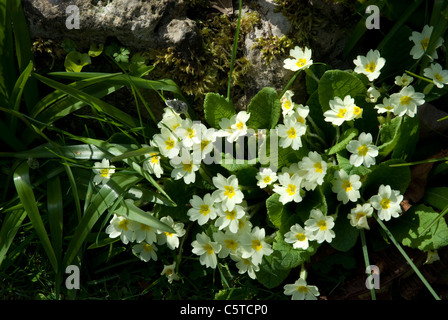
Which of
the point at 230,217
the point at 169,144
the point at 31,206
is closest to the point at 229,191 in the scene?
the point at 230,217

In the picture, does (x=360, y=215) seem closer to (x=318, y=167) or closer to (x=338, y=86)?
(x=318, y=167)

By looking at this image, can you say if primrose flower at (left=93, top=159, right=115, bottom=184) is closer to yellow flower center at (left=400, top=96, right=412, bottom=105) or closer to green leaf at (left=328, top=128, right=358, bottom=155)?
green leaf at (left=328, top=128, right=358, bottom=155)

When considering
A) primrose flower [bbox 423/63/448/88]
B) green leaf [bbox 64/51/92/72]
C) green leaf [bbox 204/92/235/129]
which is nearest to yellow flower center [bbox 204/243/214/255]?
green leaf [bbox 204/92/235/129]

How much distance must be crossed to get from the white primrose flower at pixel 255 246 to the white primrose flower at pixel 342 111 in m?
0.63

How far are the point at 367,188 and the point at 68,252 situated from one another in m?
Answer: 1.54

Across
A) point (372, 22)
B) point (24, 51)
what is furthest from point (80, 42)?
point (372, 22)

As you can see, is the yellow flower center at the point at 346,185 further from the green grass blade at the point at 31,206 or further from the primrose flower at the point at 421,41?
the green grass blade at the point at 31,206

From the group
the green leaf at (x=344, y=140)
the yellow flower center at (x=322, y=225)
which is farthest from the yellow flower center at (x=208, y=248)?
the green leaf at (x=344, y=140)

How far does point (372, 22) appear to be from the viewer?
262 centimetres

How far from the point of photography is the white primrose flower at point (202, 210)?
7.83 feet

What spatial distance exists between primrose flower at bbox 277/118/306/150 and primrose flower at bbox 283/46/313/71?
31 cm

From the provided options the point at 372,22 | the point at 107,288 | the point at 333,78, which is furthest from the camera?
the point at 107,288

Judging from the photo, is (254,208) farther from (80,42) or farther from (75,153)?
(80,42)

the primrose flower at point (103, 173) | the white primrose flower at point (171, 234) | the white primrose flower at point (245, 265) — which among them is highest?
the primrose flower at point (103, 173)
